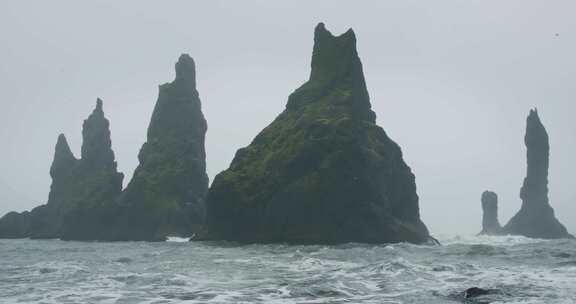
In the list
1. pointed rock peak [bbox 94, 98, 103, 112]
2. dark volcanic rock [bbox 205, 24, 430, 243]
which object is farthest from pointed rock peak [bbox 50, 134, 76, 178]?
dark volcanic rock [bbox 205, 24, 430, 243]

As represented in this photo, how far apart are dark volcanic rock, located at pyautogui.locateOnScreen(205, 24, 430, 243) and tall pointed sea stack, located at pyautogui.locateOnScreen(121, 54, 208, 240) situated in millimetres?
29806

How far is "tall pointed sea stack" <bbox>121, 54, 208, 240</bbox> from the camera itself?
102688 millimetres

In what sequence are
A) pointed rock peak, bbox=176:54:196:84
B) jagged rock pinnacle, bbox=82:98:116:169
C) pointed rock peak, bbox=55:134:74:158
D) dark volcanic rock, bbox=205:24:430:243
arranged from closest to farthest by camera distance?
dark volcanic rock, bbox=205:24:430:243 → pointed rock peak, bbox=176:54:196:84 → jagged rock pinnacle, bbox=82:98:116:169 → pointed rock peak, bbox=55:134:74:158

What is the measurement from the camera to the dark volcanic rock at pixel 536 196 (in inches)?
5477

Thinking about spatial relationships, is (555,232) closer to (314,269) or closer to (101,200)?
(101,200)

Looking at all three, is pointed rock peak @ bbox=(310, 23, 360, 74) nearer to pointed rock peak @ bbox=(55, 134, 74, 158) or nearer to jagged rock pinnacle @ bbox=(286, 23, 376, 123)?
jagged rock pinnacle @ bbox=(286, 23, 376, 123)

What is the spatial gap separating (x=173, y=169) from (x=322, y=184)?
52323 millimetres

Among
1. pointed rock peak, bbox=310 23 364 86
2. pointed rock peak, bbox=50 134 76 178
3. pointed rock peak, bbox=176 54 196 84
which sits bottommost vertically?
pointed rock peak, bbox=50 134 76 178

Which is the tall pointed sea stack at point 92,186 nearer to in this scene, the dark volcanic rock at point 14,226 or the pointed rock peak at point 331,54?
the dark volcanic rock at point 14,226

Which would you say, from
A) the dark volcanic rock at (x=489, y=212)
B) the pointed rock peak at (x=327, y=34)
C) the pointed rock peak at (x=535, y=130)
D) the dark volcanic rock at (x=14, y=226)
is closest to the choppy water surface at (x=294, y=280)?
the pointed rock peak at (x=327, y=34)

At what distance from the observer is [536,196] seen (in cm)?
14462

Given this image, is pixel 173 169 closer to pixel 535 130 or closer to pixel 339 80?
pixel 339 80

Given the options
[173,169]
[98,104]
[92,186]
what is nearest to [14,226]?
[92,186]

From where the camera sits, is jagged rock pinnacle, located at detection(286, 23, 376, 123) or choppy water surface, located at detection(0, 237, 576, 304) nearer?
choppy water surface, located at detection(0, 237, 576, 304)
